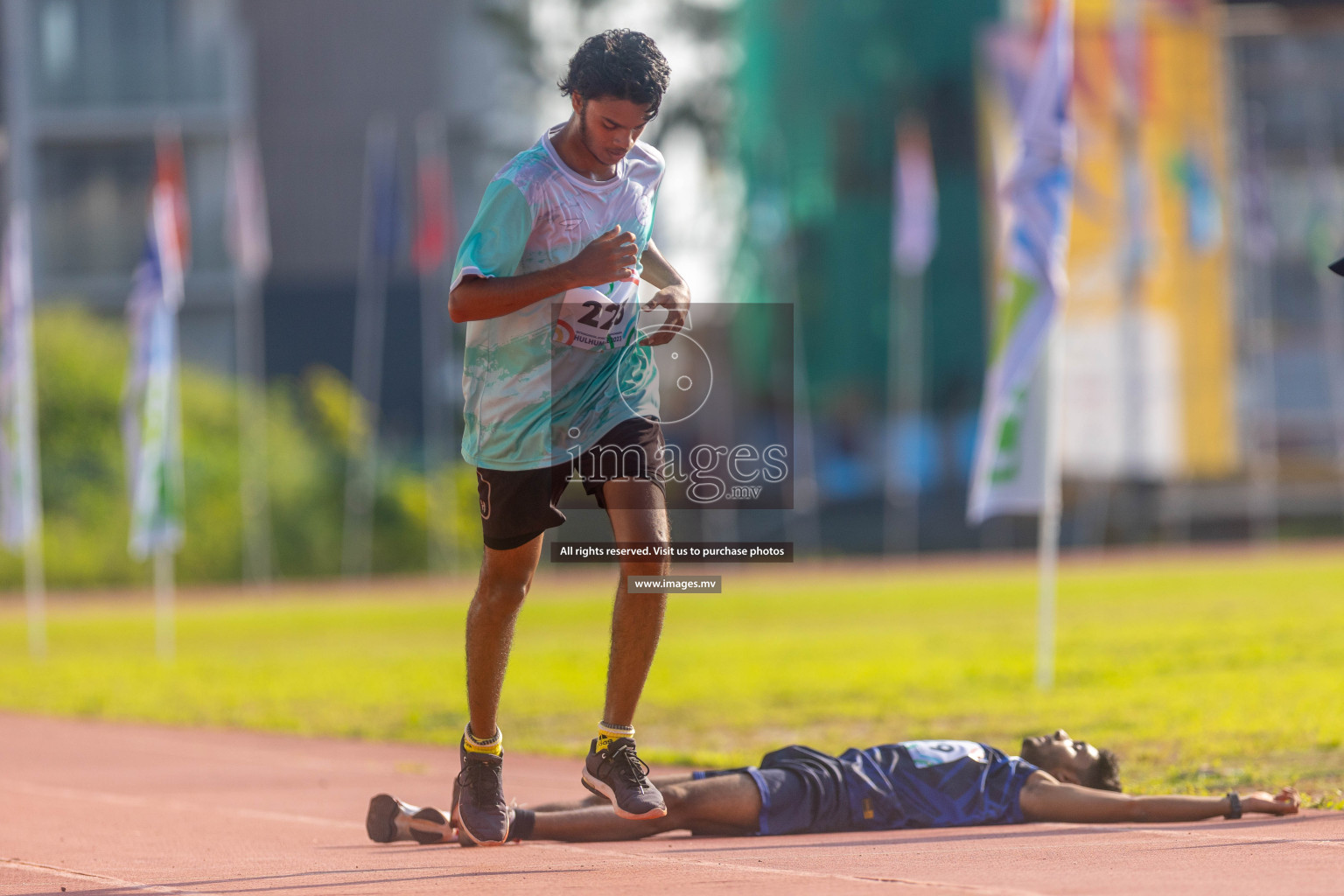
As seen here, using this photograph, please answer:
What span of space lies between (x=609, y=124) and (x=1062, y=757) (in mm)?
2546

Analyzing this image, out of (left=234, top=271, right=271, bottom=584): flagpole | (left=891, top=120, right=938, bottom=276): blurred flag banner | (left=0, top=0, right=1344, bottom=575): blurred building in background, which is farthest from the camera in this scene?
(left=0, top=0, right=1344, bottom=575): blurred building in background

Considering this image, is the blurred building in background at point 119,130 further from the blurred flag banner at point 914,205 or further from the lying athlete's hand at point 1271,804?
the lying athlete's hand at point 1271,804

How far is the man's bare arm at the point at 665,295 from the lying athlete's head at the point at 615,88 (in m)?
0.48

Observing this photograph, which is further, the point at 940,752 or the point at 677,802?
the point at 940,752

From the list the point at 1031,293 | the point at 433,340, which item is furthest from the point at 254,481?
the point at 1031,293

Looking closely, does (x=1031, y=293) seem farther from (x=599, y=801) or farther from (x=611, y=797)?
(x=611, y=797)

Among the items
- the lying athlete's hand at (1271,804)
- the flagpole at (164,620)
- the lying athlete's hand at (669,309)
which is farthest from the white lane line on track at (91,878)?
the flagpole at (164,620)

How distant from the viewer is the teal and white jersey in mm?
5562

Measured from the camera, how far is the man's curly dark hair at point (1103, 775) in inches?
246

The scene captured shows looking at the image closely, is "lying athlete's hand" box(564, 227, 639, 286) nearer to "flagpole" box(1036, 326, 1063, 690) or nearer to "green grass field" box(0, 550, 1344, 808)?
"green grass field" box(0, 550, 1344, 808)

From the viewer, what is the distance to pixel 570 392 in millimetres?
5688

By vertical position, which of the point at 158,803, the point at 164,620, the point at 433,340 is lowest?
the point at 164,620

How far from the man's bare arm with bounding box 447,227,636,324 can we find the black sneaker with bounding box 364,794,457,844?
66.1 inches

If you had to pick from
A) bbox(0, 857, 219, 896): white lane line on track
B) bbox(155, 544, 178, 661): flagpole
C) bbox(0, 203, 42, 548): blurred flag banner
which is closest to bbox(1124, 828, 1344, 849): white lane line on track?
bbox(0, 857, 219, 896): white lane line on track
